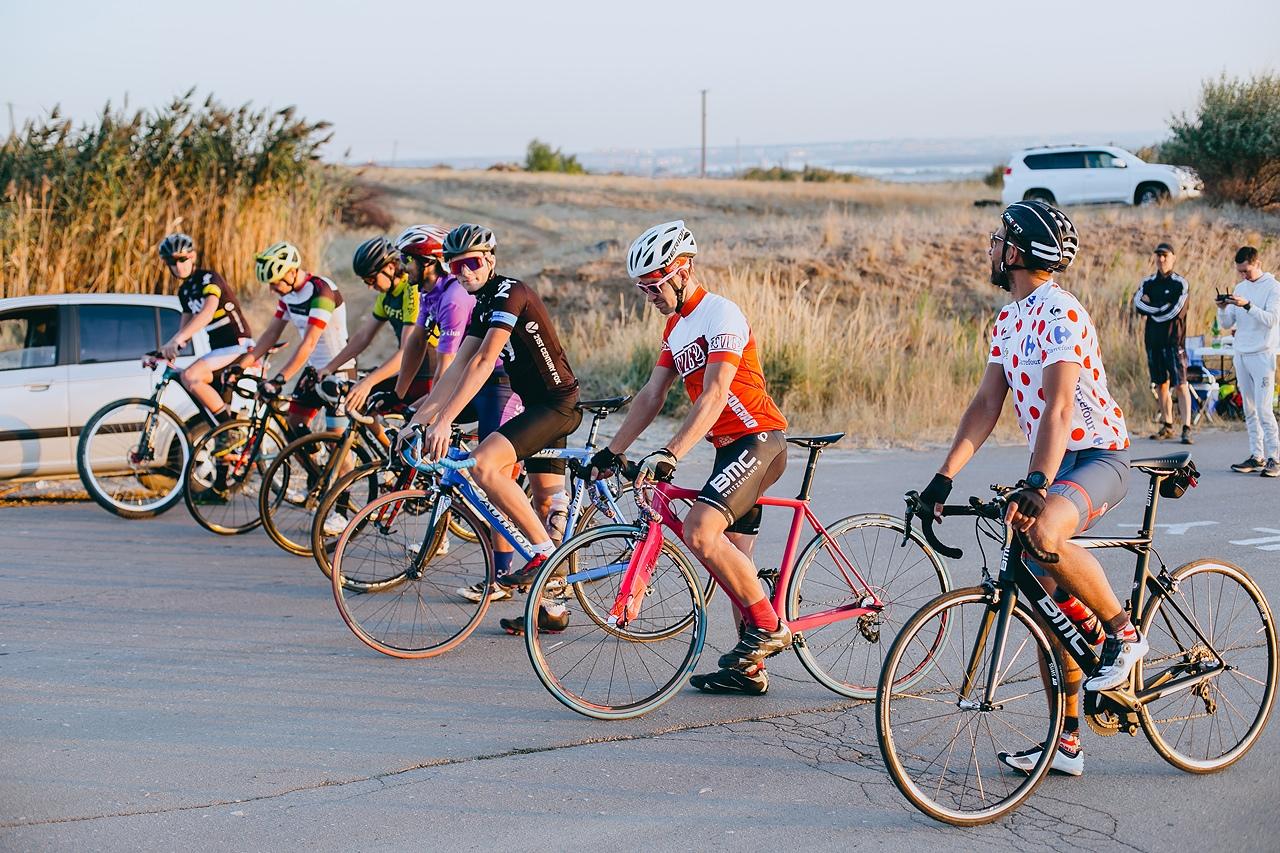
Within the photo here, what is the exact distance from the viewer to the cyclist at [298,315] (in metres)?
9.57

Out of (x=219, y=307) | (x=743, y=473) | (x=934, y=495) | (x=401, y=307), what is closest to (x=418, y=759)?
(x=743, y=473)

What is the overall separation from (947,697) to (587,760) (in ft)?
5.90

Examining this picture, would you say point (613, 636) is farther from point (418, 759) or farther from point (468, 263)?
point (468, 263)

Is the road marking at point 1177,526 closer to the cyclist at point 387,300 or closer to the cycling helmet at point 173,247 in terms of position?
the cyclist at point 387,300

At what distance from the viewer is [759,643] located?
6027mm

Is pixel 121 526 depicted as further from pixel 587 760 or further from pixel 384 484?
pixel 587 760

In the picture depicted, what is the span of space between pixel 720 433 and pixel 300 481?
13.6 ft

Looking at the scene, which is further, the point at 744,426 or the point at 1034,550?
the point at 744,426

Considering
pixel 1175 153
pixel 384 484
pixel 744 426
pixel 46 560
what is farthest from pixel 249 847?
pixel 1175 153

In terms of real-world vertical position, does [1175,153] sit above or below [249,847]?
above

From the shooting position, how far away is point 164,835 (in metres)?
4.67

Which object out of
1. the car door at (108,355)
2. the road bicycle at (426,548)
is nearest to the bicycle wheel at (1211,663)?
the road bicycle at (426,548)

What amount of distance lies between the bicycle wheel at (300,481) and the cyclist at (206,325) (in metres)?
1.43

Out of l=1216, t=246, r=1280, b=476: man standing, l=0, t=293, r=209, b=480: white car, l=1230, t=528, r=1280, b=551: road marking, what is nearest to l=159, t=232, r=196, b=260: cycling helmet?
l=0, t=293, r=209, b=480: white car
